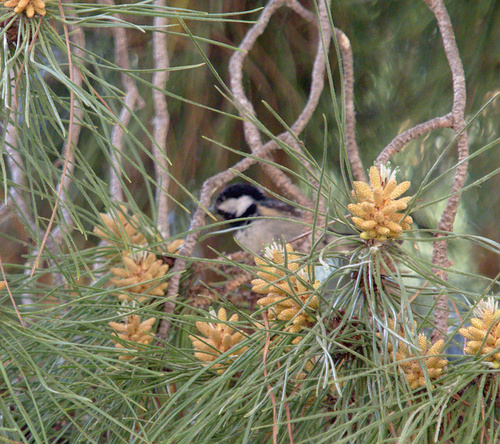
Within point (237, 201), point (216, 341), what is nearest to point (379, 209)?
point (216, 341)

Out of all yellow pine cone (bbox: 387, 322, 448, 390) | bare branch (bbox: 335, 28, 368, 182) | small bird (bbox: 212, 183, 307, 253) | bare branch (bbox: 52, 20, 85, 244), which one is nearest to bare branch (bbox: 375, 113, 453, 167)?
bare branch (bbox: 335, 28, 368, 182)

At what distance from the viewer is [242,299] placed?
1094 mm

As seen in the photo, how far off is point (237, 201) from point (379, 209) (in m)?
1.51

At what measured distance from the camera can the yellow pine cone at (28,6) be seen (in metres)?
0.58

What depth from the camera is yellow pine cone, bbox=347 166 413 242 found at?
532mm

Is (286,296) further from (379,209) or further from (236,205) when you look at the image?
(236,205)

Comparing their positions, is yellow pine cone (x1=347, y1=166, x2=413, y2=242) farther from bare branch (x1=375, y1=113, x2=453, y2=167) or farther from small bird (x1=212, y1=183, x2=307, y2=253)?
small bird (x1=212, y1=183, x2=307, y2=253)

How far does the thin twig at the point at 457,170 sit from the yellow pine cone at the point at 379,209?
0.30 feet

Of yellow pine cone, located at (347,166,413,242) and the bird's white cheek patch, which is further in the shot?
the bird's white cheek patch

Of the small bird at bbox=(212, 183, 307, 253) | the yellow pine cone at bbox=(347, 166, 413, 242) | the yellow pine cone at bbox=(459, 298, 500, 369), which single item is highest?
the yellow pine cone at bbox=(347, 166, 413, 242)

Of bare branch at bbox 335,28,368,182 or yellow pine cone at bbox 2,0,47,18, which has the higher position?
yellow pine cone at bbox 2,0,47,18

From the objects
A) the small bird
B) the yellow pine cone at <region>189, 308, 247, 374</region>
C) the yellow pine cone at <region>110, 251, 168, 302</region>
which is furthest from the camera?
the small bird

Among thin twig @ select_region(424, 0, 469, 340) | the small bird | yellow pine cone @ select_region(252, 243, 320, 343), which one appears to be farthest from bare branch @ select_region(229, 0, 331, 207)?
the small bird

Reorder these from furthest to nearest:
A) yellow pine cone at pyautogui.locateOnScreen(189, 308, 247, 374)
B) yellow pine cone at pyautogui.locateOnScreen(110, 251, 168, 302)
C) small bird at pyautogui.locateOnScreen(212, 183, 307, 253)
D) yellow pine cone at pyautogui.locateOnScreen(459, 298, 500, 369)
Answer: small bird at pyautogui.locateOnScreen(212, 183, 307, 253) < yellow pine cone at pyautogui.locateOnScreen(110, 251, 168, 302) < yellow pine cone at pyautogui.locateOnScreen(189, 308, 247, 374) < yellow pine cone at pyautogui.locateOnScreen(459, 298, 500, 369)
